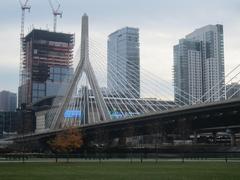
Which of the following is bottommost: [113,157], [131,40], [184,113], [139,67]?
[113,157]

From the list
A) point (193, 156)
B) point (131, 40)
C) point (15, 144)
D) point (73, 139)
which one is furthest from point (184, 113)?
point (131, 40)

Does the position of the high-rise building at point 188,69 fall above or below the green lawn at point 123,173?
above

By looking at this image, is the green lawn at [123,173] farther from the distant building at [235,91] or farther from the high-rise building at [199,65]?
the high-rise building at [199,65]

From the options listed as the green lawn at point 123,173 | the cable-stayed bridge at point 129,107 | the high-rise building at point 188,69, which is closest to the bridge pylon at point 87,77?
the cable-stayed bridge at point 129,107

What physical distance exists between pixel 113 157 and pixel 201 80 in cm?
9580

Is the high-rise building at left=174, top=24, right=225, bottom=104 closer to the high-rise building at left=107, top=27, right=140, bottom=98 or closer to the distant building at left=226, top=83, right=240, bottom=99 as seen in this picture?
the distant building at left=226, top=83, right=240, bottom=99

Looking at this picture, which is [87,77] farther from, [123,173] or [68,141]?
[123,173]

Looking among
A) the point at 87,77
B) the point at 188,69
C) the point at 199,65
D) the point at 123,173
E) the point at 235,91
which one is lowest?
the point at 123,173

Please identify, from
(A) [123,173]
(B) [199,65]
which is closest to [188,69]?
(B) [199,65]

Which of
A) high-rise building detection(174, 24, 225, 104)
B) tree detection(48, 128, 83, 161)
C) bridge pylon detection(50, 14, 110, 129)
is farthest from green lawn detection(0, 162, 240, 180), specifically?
high-rise building detection(174, 24, 225, 104)

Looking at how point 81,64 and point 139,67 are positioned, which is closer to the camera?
point 139,67

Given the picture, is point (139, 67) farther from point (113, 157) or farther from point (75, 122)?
point (75, 122)

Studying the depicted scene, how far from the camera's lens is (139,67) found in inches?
3472

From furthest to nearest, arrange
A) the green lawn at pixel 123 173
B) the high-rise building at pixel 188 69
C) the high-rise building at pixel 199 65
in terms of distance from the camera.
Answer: the high-rise building at pixel 188 69
the high-rise building at pixel 199 65
the green lawn at pixel 123 173
